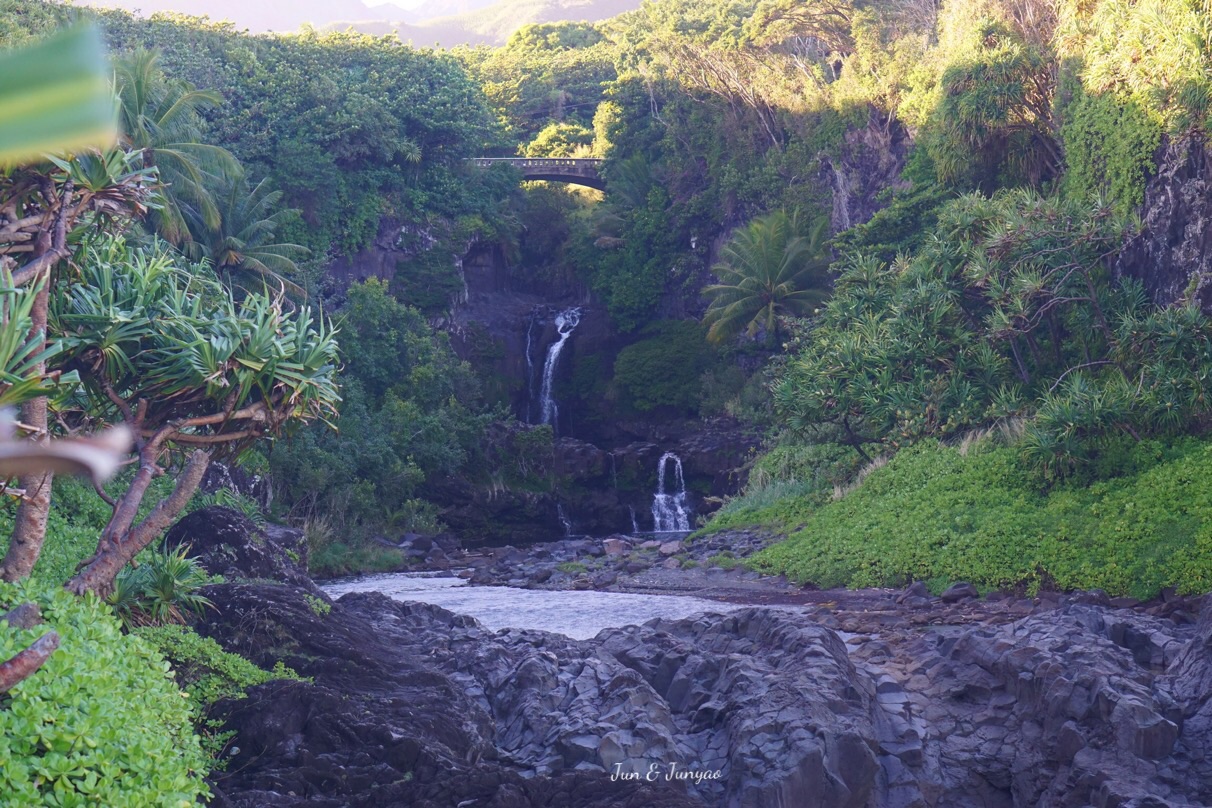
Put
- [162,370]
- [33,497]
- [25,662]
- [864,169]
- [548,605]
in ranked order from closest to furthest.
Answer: [25,662] < [33,497] < [162,370] < [548,605] < [864,169]

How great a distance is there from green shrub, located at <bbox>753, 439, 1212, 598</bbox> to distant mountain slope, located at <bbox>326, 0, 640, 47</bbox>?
101300 mm

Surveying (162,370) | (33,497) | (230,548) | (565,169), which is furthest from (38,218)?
(565,169)

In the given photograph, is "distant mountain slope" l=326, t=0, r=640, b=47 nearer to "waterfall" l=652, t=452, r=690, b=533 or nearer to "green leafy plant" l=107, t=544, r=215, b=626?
"waterfall" l=652, t=452, r=690, b=533

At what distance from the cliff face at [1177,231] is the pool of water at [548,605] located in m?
8.71

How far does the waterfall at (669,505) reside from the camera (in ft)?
90.4

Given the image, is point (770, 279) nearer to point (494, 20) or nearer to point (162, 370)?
point (162, 370)

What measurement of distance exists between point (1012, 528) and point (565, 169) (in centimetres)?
2657

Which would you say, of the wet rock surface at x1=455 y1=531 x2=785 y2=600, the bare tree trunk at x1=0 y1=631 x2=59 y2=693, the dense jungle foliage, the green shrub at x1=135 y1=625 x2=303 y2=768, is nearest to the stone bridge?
the dense jungle foliage

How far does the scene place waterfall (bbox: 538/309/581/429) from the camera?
31.7 metres

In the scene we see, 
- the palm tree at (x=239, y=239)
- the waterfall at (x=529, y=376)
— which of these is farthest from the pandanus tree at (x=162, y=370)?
the waterfall at (x=529, y=376)

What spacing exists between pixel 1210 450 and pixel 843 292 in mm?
10527

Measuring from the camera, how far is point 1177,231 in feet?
53.2

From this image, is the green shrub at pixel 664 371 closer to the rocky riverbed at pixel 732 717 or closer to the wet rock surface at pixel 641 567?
the wet rock surface at pixel 641 567

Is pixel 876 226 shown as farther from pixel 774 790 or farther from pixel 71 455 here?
pixel 71 455
